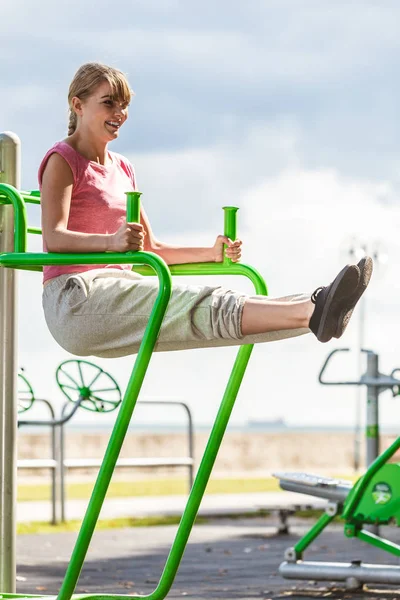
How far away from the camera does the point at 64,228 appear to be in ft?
10.9

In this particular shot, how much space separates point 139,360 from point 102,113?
0.80m

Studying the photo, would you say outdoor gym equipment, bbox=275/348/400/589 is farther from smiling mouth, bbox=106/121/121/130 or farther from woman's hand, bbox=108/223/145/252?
woman's hand, bbox=108/223/145/252

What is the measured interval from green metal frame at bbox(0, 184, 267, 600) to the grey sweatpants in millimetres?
102

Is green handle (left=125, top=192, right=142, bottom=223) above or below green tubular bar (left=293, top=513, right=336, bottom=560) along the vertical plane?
above

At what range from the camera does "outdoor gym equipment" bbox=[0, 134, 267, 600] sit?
10.2 ft

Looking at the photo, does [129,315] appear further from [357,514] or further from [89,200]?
[357,514]

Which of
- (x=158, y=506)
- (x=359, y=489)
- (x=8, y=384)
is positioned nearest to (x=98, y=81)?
(x=8, y=384)

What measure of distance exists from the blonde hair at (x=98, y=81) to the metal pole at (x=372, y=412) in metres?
4.57

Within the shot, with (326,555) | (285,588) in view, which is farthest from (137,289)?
(326,555)

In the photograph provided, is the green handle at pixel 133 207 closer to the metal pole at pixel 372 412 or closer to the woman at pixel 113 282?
the woman at pixel 113 282

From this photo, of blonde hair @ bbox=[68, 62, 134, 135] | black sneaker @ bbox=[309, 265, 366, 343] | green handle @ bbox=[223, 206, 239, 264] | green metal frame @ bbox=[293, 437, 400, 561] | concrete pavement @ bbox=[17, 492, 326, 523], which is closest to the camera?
black sneaker @ bbox=[309, 265, 366, 343]

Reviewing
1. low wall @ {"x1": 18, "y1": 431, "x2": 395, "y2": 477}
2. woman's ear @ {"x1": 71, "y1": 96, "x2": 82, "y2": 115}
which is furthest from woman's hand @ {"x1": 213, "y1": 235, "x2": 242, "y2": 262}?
low wall @ {"x1": 18, "y1": 431, "x2": 395, "y2": 477}

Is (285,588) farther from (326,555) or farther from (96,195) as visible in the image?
(96,195)

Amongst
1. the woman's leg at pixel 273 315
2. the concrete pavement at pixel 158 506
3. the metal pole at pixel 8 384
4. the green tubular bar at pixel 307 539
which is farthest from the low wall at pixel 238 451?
the woman's leg at pixel 273 315
